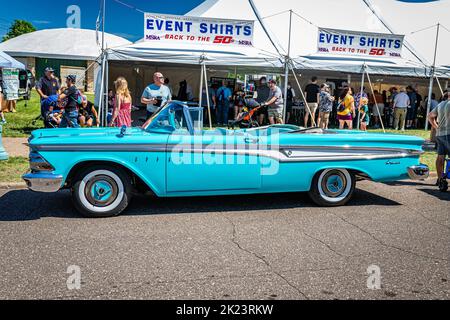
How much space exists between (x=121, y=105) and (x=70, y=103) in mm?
2043

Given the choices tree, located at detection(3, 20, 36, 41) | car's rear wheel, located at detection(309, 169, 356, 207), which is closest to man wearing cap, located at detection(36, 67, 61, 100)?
car's rear wheel, located at detection(309, 169, 356, 207)

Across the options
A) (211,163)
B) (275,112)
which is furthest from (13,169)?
(275,112)

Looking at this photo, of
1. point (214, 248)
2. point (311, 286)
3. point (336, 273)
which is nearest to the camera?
point (311, 286)

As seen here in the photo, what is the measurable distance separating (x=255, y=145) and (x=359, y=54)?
1076 centimetres

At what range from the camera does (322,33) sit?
46.6 feet

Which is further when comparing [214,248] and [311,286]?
[214,248]

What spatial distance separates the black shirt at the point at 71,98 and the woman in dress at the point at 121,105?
5.38 feet

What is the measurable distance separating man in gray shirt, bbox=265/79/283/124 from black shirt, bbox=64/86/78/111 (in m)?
4.81

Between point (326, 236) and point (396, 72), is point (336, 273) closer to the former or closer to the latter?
point (326, 236)

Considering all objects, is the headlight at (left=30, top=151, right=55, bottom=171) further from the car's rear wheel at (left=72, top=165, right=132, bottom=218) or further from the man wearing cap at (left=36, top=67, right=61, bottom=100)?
the man wearing cap at (left=36, top=67, right=61, bottom=100)

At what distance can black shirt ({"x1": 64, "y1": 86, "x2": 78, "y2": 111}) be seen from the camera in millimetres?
9429

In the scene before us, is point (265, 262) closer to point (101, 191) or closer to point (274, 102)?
point (101, 191)

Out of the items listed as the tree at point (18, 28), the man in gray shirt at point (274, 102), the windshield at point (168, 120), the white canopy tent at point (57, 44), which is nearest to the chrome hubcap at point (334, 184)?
the windshield at point (168, 120)
